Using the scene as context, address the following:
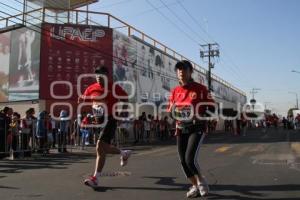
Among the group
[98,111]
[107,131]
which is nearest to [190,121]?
[107,131]

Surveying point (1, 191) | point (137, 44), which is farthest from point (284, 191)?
point (137, 44)

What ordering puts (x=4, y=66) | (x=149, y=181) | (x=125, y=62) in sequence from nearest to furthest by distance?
(x=149, y=181) < (x=4, y=66) < (x=125, y=62)

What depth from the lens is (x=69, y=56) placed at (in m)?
28.0

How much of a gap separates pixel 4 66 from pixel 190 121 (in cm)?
2391

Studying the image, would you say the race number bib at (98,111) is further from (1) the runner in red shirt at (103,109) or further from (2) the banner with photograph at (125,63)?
(2) the banner with photograph at (125,63)

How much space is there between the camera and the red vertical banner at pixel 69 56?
27.1 meters

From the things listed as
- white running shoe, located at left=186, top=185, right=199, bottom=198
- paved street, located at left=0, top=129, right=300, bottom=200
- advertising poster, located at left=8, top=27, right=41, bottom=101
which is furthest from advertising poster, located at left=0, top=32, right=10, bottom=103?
white running shoe, located at left=186, top=185, right=199, bottom=198

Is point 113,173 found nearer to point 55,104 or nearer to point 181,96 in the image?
point 181,96

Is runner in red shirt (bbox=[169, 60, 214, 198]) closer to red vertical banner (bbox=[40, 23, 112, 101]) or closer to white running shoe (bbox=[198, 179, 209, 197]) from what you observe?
white running shoe (bbox=[198, 179, 209, 197])

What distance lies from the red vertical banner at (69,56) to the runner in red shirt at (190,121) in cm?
1999

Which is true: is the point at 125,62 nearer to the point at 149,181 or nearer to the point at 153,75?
the point at 153,75

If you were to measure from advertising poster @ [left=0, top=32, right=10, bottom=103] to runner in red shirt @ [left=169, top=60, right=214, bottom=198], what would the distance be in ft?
75.8

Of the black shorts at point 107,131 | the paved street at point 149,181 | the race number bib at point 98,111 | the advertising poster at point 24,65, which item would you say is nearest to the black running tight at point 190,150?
the paved street at point 149,181

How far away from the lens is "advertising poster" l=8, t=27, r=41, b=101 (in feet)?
88.4
